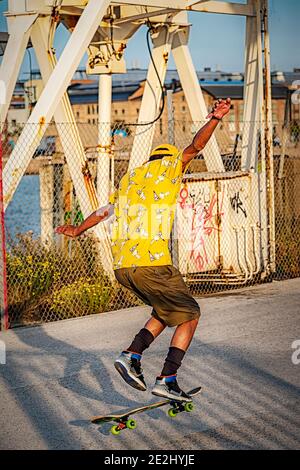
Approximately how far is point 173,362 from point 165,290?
51cm

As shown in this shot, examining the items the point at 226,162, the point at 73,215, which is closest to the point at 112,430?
the point at 73,215

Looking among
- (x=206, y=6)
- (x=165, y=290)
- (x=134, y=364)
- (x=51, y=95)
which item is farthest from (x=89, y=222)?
(x=206, y=6)

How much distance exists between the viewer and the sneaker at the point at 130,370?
6.90 meters

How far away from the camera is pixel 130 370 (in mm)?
6918

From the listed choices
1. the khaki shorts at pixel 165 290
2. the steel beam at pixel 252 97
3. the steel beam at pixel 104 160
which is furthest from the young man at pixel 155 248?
the steel beam at pixel 252 97

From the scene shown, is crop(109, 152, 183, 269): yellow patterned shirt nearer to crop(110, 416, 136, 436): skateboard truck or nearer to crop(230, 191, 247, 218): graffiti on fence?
crop(110, 416, 136, 436): skateboard truck

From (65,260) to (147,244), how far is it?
541 cm

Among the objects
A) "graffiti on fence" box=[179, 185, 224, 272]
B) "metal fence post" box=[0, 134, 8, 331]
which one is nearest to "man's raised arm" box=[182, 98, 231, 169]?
"metal fence post" box=[0, 134, 8, 331]

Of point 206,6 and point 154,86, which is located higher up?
point 206,6

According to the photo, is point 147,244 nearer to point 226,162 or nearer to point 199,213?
point 199,213

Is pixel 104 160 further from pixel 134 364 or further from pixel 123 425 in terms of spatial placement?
pixel 123 425

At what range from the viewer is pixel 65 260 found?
12320 millimetres

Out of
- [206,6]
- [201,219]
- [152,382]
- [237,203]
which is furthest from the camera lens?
[206,6]

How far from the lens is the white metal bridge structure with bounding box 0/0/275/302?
1128cm
